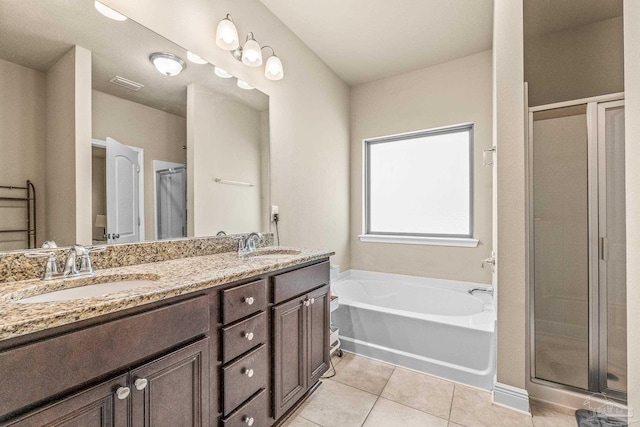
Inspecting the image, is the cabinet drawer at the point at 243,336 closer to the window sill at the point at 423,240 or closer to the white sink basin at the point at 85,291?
the white sink basin at the point at 85,291

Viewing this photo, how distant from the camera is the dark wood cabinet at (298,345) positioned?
1.40m

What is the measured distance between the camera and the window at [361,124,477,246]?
291cm

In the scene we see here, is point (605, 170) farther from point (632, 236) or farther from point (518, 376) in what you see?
point (518, 376)

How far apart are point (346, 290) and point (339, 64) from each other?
7.85 ft

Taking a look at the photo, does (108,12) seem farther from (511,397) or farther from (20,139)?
(511,397)

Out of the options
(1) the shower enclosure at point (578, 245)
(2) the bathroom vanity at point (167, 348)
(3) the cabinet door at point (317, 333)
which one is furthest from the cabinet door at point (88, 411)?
(1) the shower enclosure at point (578, 245)

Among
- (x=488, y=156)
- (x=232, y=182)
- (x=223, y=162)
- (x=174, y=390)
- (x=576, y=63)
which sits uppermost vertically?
(x=576, y=63)

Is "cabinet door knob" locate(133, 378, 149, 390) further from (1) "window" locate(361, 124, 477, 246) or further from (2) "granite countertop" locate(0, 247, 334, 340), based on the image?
(1) "window" locate(361, 124, 477, 246)

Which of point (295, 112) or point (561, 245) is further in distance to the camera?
point (295, 112)

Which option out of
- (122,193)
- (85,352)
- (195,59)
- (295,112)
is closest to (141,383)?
(85,352)

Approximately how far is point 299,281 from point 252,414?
628 mm

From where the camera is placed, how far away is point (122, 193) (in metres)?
1.37

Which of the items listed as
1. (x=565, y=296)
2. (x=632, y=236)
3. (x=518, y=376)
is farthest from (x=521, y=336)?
(x=632, y=236)

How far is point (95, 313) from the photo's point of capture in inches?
28.9
